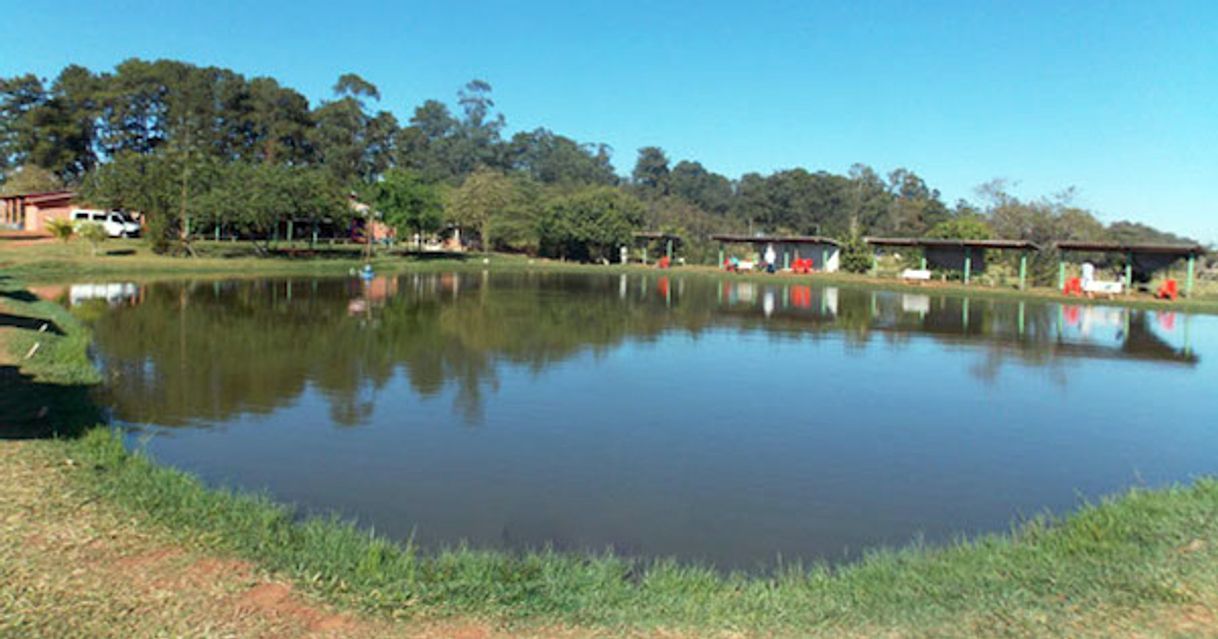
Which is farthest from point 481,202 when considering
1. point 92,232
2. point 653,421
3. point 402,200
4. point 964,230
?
point 653,421

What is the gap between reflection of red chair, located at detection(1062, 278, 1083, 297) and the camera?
125 ft

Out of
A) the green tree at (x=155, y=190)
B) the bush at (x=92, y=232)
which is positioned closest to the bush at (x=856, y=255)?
the green tree at (x=155, y=190)

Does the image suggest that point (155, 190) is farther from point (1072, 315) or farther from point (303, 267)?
point (1072, 315)

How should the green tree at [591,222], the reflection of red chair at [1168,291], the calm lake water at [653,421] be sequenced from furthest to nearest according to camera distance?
the green tree at [591,222]
the reflection of red chair at [1168,291]
the calm lake water at [653,421]

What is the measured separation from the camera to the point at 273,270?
3816 centimetres

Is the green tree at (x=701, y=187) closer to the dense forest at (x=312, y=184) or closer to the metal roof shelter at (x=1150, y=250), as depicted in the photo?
the dense forest at (x=312, y=184)

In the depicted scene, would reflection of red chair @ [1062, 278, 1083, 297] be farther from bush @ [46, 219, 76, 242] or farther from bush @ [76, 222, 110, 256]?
bush @ [46, 219, 76, 242]

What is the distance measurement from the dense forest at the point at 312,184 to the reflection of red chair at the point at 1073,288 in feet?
49.1

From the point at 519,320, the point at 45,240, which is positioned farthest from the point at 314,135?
the point at 519,320

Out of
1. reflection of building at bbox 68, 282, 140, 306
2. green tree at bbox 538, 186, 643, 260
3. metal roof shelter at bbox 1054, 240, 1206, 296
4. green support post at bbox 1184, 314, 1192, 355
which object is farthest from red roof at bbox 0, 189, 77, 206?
green support post at bbox 1184, 314, 1192, 355

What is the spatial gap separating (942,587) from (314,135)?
71040mm

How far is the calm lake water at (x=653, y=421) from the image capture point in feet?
25.2

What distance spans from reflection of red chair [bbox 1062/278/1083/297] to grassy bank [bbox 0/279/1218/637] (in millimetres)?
34668

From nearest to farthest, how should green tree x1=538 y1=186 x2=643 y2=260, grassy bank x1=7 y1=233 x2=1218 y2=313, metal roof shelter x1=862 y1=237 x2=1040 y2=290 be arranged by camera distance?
grassy bank x1=7 y1=233 x2=1218 y2=313, metal roof shelter x1=862 y1=237 x2=1040 y2=290, green tree x1=538 y1=186 x2=643 y2=260
